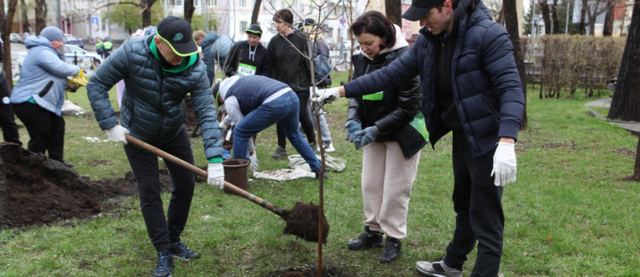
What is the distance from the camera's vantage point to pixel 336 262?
146 inches

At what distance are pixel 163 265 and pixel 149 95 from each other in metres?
1.17

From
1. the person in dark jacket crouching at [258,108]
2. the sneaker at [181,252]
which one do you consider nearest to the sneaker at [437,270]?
the sneaker at [181,252]

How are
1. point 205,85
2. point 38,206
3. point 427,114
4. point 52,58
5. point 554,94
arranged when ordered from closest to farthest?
point 427,114, point 205,85, point 38,206, point 52,58, point 554,94

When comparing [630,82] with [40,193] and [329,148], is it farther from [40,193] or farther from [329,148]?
[40,193]

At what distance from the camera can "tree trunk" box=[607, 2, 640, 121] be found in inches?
363

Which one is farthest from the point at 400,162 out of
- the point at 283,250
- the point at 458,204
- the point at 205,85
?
the point at 205,85

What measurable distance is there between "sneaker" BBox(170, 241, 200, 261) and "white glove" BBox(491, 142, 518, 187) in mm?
Answer: 2312

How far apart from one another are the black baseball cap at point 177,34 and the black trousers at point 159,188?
2.43ft

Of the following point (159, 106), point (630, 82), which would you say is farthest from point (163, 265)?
point (630, 82)

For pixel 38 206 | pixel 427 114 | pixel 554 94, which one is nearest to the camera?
pixel 427 114

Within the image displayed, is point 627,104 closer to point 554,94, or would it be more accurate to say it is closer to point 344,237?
point 554,94

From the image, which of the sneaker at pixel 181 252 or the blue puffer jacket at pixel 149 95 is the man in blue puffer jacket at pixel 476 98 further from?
the sneaker at pixel 181 252

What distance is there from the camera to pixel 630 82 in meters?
9.69

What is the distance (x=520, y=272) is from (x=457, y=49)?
180 cm
